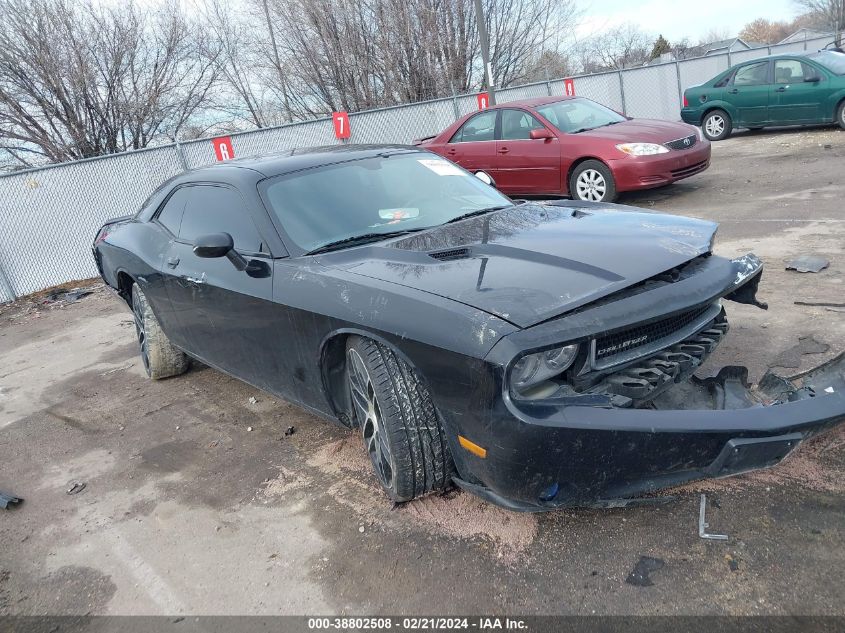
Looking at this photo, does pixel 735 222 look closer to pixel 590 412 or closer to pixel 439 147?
pixel 439 147

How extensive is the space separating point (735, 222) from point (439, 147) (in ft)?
15.0

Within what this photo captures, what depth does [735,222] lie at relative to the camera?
7059 millimetres

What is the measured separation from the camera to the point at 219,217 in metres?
3.75

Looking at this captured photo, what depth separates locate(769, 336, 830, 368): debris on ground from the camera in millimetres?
3576

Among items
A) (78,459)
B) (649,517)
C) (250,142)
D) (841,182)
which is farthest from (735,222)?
(250,142)

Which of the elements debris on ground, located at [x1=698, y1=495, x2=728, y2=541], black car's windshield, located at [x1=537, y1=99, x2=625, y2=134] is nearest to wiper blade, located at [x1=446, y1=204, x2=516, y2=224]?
debris on ground, located at [x1=698, y1=495, x2=728, y2=541]

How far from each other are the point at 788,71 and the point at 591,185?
6297 mm

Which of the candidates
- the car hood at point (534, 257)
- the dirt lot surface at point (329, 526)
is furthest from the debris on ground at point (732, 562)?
the car hood at point (534, 257)

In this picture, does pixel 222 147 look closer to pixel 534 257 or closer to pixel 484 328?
pixel 534 257

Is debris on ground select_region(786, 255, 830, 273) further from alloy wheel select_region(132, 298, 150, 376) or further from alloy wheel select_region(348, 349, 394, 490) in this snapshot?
alloy wheel select_region(132, 298, 150, 376)

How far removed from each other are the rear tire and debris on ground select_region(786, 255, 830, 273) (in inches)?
185

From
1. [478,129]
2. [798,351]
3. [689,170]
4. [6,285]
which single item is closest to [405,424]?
[798,351]

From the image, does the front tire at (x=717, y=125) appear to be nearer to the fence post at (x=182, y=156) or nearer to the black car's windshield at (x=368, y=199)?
the fence post at (x=182, y=156)

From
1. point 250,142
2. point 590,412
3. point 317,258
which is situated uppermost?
point 250,142
